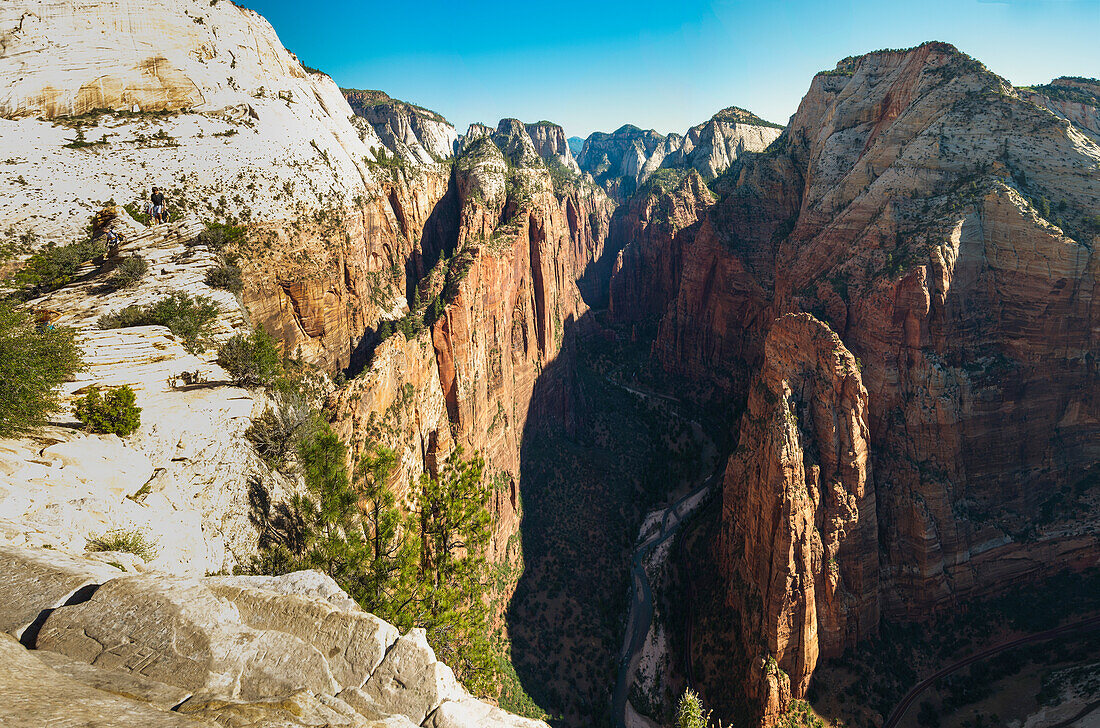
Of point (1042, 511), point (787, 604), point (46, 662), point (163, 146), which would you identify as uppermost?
point (163, 146)

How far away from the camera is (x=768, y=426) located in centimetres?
3681

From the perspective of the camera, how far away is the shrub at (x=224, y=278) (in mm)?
23453

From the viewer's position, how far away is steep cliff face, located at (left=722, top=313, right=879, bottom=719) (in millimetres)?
32844

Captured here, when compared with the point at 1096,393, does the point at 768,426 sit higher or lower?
lower

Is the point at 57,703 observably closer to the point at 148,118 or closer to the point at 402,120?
the point at 148,118

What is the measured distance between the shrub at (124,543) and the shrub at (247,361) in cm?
788

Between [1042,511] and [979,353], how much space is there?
13.1 m

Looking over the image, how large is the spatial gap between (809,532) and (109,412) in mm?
39535

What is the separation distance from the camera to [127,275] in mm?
21172

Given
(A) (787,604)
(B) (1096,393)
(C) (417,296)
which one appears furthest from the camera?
Answer: (C) (417,296)

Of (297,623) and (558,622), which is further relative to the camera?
(558,622)

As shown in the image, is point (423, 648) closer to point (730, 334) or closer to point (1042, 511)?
point (1042, 511)

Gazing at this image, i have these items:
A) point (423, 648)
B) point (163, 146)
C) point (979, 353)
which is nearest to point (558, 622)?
point (423, 648)

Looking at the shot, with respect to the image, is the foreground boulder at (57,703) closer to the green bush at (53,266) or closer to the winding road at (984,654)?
the green bush at (53,266)
